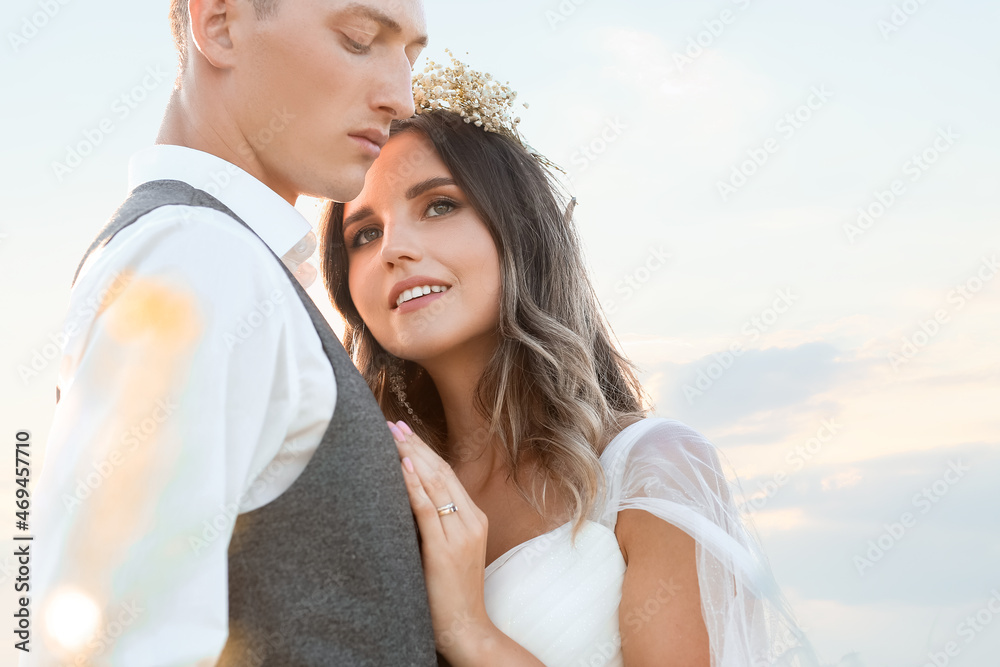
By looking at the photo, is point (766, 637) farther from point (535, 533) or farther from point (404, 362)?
point (404, 362)

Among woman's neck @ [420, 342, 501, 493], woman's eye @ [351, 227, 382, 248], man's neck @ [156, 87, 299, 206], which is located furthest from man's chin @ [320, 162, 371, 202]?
woman's neck @ [420, 342, 501, 493]

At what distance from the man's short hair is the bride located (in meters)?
0.95

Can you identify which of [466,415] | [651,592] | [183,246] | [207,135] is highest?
[207,135]

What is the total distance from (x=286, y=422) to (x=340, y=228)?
1.82 meters

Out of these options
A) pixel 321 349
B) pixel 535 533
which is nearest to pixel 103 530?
pixel 321 349

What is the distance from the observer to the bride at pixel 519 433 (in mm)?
2178

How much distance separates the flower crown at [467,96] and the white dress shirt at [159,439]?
1.75 metres

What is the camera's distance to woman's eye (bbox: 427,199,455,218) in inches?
109

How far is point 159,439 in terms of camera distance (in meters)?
1.15

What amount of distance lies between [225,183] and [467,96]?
1.54 meters

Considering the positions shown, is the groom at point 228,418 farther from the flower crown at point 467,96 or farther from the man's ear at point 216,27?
the flower crown at point 467,96

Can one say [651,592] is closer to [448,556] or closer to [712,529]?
[712,529]

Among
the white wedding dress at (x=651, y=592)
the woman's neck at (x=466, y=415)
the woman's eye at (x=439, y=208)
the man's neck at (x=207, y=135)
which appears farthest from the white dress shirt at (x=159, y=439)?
the woman's neck at (x=466, y=415)

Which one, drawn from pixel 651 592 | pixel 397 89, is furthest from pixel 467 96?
pixel 651 592
